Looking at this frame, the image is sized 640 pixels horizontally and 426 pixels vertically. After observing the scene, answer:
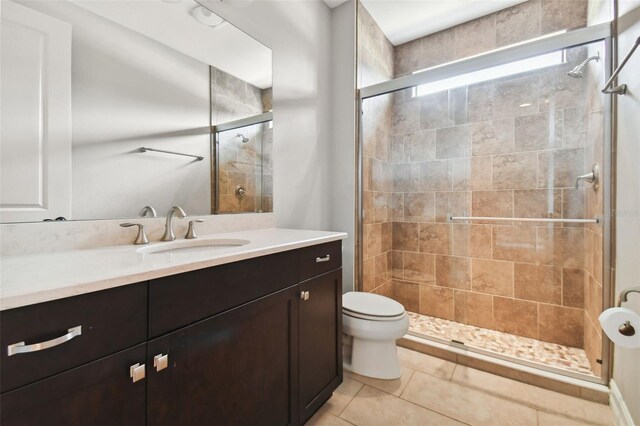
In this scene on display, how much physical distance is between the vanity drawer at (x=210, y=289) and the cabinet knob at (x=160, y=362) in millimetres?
59

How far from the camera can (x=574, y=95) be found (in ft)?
6.59

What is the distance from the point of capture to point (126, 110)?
45.1 inches

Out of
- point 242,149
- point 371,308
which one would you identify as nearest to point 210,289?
point 242,149

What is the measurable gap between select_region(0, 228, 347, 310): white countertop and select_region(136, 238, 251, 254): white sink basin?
10cm

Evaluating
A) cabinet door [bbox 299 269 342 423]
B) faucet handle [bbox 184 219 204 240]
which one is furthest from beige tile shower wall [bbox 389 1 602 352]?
faucet handle [bbox 184 219 204 240]

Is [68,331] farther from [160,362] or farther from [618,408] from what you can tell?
[618,408]

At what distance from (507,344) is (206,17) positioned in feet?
9.63

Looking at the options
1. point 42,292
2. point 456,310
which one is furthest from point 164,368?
point 456,310

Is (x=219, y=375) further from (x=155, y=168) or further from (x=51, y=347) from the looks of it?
(x=155, y=168)

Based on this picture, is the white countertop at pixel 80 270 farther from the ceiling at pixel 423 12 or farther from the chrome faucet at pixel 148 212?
the ceiling at pixel 423 12

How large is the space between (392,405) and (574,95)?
2502 mm

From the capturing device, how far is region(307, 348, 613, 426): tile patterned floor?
1.34m

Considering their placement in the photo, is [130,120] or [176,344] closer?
[176,344]

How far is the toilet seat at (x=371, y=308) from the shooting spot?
1.60 meters
